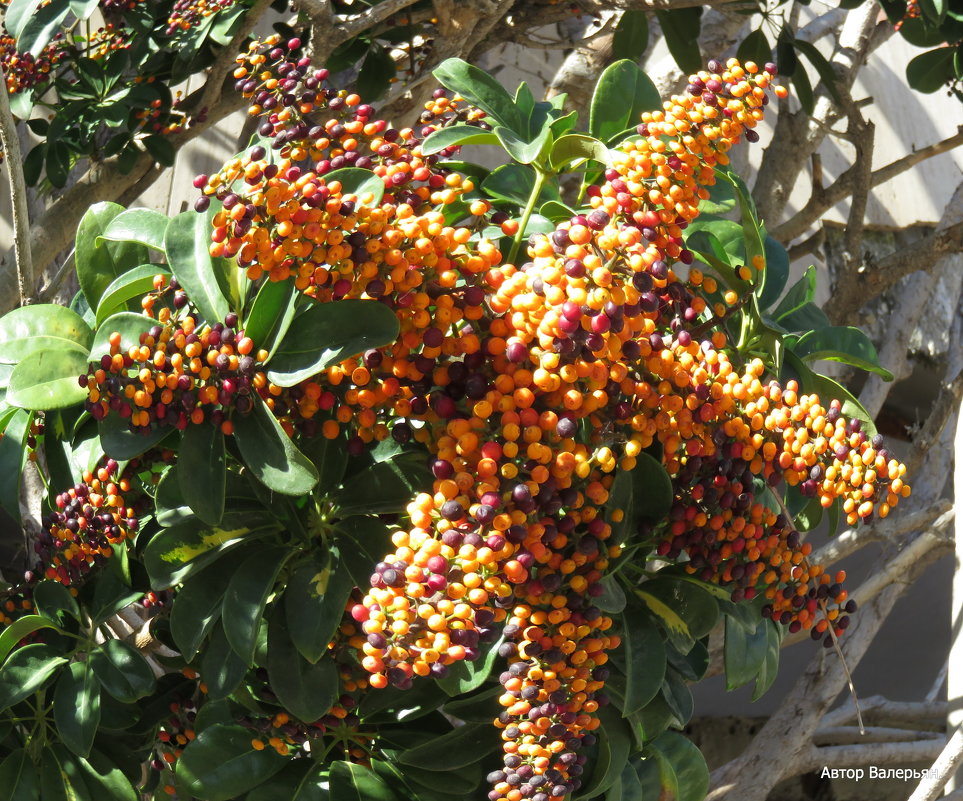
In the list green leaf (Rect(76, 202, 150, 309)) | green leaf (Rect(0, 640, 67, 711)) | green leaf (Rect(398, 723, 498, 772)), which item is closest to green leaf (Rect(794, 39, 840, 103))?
green leaf (Rect(76, 202, 150, 309))

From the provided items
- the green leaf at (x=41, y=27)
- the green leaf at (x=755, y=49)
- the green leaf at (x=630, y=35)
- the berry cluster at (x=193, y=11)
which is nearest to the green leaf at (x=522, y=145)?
the green leaf at (x=41, y=27)

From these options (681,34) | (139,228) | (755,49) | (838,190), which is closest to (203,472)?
(139,228)

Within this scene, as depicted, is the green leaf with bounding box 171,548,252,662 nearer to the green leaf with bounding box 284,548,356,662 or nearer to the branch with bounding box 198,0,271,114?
the green leaf with bounding box 284,548,356,662

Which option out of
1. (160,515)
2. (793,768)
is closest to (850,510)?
(160,515)

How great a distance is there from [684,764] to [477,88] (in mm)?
634

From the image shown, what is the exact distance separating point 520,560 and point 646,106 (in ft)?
1.59

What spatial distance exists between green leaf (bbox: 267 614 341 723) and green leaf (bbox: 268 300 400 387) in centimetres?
23

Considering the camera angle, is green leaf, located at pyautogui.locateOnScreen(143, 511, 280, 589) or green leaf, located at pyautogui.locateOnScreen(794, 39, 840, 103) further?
green leaf, located at pyautogui.locateOnScreen(794, 39, 840, 103)

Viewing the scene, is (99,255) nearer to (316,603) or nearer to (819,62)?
(316,603)

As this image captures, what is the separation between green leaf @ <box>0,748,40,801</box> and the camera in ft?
3.21

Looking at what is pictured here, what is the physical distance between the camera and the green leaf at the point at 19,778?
98 cm

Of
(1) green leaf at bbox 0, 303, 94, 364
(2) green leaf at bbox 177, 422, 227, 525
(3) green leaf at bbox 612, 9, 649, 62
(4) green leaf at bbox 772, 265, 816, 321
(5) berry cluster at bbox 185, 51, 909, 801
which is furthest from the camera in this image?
(3) green leaf at bbox 612, 9, 649, 62

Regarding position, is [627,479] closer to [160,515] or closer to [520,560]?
[520,560]

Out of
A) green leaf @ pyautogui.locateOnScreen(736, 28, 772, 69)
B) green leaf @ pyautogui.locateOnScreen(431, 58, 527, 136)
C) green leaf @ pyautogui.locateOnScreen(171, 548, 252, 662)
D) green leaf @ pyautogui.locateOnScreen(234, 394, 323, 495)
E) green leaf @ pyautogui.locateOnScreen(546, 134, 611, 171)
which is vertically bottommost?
green leaf @ pyautogui.locateOnScreen(171, 548, 252, 662)
